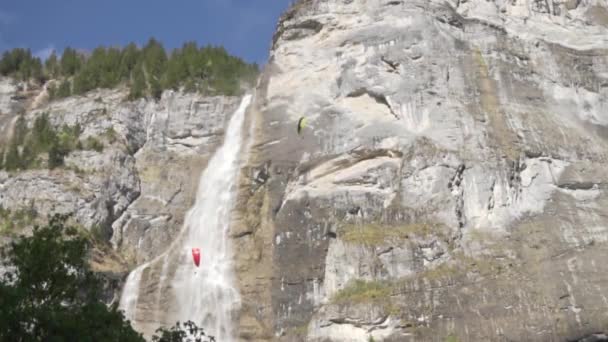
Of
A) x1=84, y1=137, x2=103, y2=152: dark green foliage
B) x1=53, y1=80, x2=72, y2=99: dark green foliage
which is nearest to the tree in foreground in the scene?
x1=84, y1=137, x2=103, y2=152: dark green foliage

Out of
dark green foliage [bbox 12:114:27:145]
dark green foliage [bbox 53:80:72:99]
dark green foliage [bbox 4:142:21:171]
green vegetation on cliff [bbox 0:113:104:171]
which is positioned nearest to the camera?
dark green foliage [bbox 4:142:21:171]

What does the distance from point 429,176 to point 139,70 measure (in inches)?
1031

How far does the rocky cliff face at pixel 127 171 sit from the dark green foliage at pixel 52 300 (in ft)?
74.5

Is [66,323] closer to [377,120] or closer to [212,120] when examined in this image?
[377,120]

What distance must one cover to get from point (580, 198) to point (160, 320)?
20.5 meters

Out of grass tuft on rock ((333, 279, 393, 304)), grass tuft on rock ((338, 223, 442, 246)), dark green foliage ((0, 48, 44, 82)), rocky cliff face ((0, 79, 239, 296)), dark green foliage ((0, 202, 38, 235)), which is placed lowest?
grass tuft on rock ((333, 279, 393, 304))

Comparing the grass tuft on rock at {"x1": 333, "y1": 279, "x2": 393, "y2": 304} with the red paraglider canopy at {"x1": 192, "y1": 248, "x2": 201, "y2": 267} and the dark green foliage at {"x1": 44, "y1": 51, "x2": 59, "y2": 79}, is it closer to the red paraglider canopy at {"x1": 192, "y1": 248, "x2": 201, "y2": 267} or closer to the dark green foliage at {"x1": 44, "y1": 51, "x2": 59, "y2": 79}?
the red paraglider canopy at {"x1": 192, "y1": 248, "x2": 201, "y2": 267}

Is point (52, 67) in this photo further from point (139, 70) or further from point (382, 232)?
point (382, 232)

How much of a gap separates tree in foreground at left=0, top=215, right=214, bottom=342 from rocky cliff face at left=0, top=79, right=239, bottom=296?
2266 cm

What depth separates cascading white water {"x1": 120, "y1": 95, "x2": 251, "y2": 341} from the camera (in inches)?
1451

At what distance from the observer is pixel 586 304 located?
32188 millimetres

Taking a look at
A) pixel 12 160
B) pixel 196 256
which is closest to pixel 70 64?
pixel 12 160

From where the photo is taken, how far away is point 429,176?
121 ft

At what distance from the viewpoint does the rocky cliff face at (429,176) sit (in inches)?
1288
